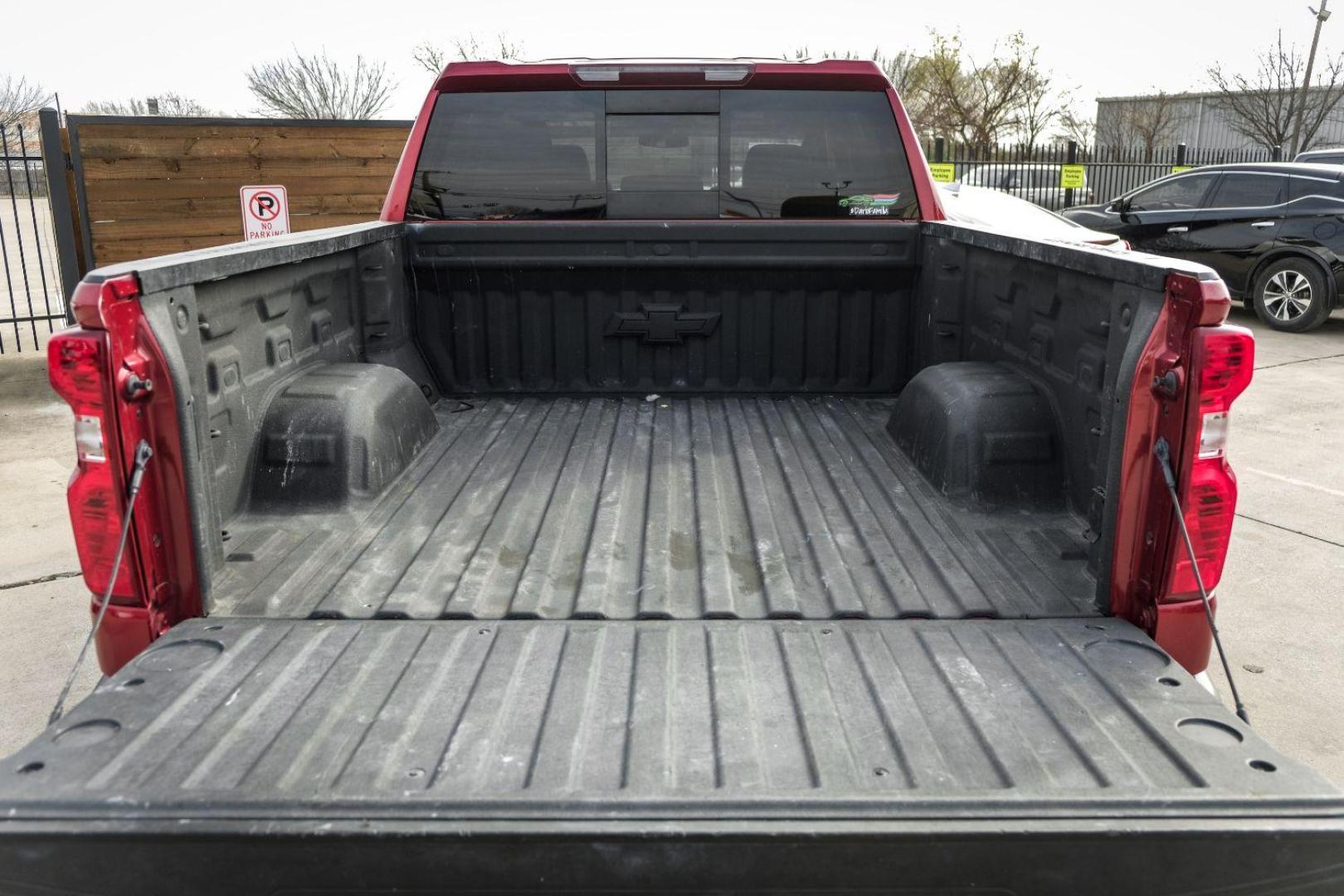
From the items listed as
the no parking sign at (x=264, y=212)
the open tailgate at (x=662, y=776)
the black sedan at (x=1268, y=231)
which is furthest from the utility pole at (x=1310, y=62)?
the open tailgate at (x=662, y=776)

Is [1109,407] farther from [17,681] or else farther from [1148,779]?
[17,681]

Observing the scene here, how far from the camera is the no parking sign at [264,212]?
371 inches

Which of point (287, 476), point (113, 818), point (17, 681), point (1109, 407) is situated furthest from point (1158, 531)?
point (17, 681)

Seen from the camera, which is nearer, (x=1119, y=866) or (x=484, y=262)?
(x=1119, y=866)

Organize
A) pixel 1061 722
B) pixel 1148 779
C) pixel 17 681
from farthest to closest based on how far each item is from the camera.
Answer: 1. pixel 17 681
2. pixel 1061 722
3. pixel 1148 779

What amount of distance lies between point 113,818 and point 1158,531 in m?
2.12

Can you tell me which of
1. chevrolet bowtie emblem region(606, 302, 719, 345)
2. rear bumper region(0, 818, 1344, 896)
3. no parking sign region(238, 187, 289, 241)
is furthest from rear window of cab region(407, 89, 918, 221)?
no parking sign region(238, 187, 289, 241)

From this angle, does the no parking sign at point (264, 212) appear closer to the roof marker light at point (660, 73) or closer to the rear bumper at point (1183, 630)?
the roof marker light at point (660, 73)

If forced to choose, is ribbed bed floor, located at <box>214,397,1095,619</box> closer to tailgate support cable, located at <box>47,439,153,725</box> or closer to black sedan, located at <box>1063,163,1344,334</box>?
tailgate support cable, located at <box>47,439,153,725</box>

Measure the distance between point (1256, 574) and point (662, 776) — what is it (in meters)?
4.35

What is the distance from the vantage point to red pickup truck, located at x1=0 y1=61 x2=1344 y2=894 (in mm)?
1609

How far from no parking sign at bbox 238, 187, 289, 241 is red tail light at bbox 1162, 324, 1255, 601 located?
28.8ft

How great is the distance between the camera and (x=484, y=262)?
13.9ft

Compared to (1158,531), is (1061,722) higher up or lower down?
lower down
